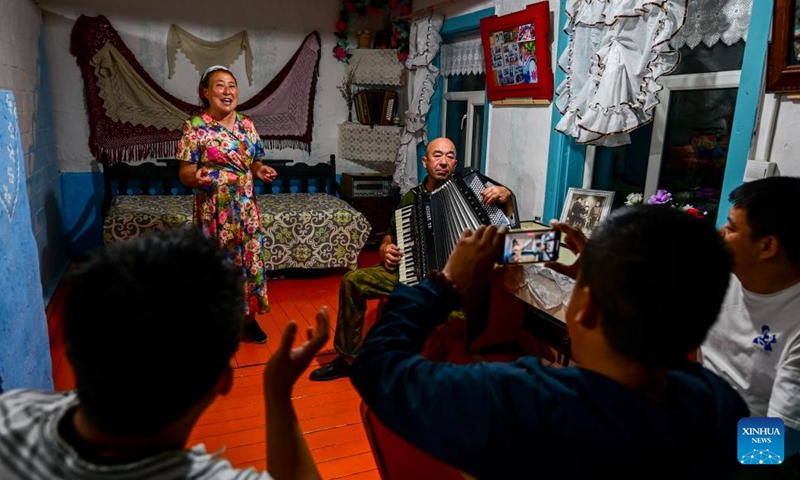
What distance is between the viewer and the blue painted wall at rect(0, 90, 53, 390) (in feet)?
4.62

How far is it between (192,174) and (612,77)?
198 centimetres

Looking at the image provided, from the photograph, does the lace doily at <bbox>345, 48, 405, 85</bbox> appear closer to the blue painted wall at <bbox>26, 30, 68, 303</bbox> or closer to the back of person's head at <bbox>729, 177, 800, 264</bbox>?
the blue painted wall at <bbox>26, 30, 68, 303</bbox>

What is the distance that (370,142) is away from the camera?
15.6 ft

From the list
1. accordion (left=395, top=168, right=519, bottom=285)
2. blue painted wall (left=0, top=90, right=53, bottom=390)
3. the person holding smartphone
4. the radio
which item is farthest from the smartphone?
the radio

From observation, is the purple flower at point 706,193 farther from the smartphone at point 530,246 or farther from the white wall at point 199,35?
the white wall at point 199,35

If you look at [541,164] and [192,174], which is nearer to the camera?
[192,174]

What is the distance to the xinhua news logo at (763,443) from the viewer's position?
98 centimetres

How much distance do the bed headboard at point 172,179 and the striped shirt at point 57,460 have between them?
147 inches


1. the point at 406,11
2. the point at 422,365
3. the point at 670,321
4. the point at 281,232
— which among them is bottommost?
the point at 281,232

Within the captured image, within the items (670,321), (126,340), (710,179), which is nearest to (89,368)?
(126,340)

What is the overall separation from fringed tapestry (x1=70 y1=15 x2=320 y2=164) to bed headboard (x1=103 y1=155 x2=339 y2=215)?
102 mm

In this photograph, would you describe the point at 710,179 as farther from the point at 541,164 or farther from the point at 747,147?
the point at 541,164

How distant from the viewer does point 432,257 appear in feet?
7.20

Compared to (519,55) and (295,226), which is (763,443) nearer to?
(519,55)
